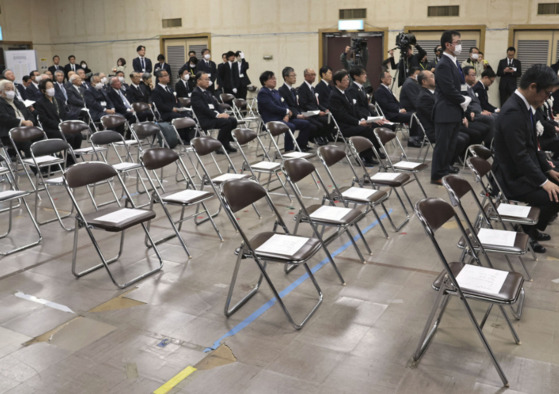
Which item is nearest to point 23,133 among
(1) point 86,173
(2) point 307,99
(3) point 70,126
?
(3) point 70,126

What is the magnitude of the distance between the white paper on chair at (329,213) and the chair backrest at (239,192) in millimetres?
512

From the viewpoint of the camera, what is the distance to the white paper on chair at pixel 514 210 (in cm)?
425

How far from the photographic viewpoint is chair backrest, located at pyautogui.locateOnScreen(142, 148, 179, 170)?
5055 millimetres

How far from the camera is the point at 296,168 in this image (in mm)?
4645

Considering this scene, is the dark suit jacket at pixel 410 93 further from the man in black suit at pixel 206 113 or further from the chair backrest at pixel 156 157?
the chair backrest at pixel 156 157

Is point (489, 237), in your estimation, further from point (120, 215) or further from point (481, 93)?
point (481, 93)

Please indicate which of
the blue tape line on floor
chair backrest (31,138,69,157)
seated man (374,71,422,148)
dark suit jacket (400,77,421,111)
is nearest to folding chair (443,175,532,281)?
the blue tape line on floor

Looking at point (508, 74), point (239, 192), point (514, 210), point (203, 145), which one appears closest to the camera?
point (239, 192)

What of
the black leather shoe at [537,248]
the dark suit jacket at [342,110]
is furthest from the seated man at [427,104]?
the black leather shoe at [537,248]

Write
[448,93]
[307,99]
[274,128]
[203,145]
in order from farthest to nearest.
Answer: [307,99], [274,128], [448,93], [203,145]

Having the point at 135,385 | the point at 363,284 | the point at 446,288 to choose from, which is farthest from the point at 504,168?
the point at 135,385

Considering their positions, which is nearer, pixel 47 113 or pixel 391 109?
pixel 47 113

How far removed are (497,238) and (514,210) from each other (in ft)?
2.53

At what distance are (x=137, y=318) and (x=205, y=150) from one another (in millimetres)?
2362
